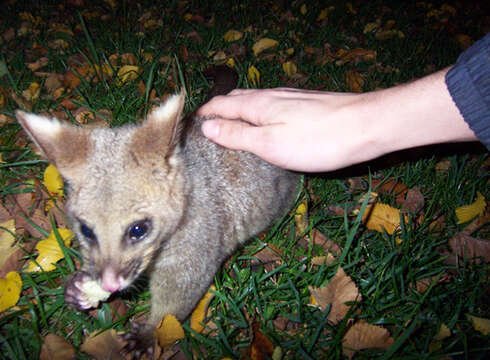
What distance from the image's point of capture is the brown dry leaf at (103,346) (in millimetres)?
2416

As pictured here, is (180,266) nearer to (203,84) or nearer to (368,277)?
(368,277)

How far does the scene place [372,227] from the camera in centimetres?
335

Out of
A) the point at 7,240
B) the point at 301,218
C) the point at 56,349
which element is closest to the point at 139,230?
the point at 56,349

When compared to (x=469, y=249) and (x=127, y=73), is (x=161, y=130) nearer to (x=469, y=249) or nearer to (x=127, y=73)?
(x=469, y=249)

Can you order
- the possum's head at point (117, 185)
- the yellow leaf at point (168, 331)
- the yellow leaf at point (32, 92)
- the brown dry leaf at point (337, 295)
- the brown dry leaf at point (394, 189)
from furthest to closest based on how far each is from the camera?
the yellow leaf at point (32, 92) < the brown dry leaf at point (394, 189) < the brown dry leaf at point (337, 295) < the yellow leaf at point (168, 331) < the possum's head at point (117, 185)

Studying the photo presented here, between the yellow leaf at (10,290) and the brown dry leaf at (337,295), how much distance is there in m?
2.28

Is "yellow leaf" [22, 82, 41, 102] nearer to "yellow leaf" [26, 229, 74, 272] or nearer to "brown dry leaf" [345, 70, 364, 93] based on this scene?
"yellow leaf" [26, 229, 74, 272]

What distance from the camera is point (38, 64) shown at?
542 centimetres

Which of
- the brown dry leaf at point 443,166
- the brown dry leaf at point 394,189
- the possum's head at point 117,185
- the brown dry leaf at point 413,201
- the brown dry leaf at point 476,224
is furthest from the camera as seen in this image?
the brown dry leaf at point 443,166

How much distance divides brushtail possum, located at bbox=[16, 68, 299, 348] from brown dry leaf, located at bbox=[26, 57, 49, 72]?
3.92 m

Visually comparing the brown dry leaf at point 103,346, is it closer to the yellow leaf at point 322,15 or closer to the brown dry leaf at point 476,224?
the brown dry leaf at point 476,224

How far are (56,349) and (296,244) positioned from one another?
2.21 m

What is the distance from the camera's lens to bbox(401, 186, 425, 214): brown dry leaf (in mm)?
3705

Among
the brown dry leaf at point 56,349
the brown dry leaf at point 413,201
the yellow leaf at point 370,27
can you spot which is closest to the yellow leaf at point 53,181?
the brown dry leaf at point 56,349
